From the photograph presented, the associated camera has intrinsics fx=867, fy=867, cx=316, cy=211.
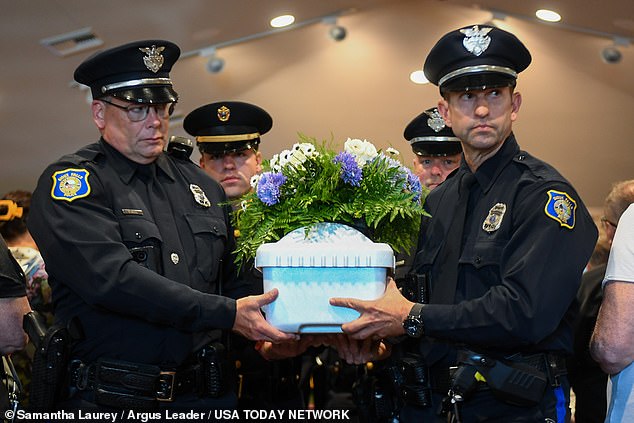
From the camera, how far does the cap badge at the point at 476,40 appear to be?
2900 mm

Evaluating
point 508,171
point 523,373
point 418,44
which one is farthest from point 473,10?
point 523,373

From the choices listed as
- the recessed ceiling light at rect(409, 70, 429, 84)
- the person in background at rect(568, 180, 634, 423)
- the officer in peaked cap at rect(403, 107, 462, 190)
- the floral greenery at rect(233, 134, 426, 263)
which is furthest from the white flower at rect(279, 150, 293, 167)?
the recessed ceiling light at rect(409, 70, 429, 84)

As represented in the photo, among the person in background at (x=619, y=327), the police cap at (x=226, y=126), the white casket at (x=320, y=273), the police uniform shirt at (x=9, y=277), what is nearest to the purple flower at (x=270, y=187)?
the white casket at (x=320, y=273)

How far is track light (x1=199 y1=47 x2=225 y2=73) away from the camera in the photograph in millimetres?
7324

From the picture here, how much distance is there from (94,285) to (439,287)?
1122mm

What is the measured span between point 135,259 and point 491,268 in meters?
1.15

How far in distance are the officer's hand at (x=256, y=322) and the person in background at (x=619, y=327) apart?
0.99 metres

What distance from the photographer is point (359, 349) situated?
10.4ft

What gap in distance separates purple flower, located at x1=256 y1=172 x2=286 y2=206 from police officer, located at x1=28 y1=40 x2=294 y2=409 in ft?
1.03

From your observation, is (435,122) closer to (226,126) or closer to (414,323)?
(226,126)

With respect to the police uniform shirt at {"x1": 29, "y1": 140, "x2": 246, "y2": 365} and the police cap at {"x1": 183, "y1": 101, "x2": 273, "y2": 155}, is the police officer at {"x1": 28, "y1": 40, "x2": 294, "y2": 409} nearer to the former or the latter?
the police uniform shirt at {"x1": 29, "y1": 140, "x2": 246, "y2": 365}

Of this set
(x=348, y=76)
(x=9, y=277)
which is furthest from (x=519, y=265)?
(x=348, y=76)

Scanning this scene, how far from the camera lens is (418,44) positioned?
769 cm

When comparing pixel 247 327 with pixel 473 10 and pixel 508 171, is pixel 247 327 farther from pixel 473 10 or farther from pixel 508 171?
pixel 473 10
